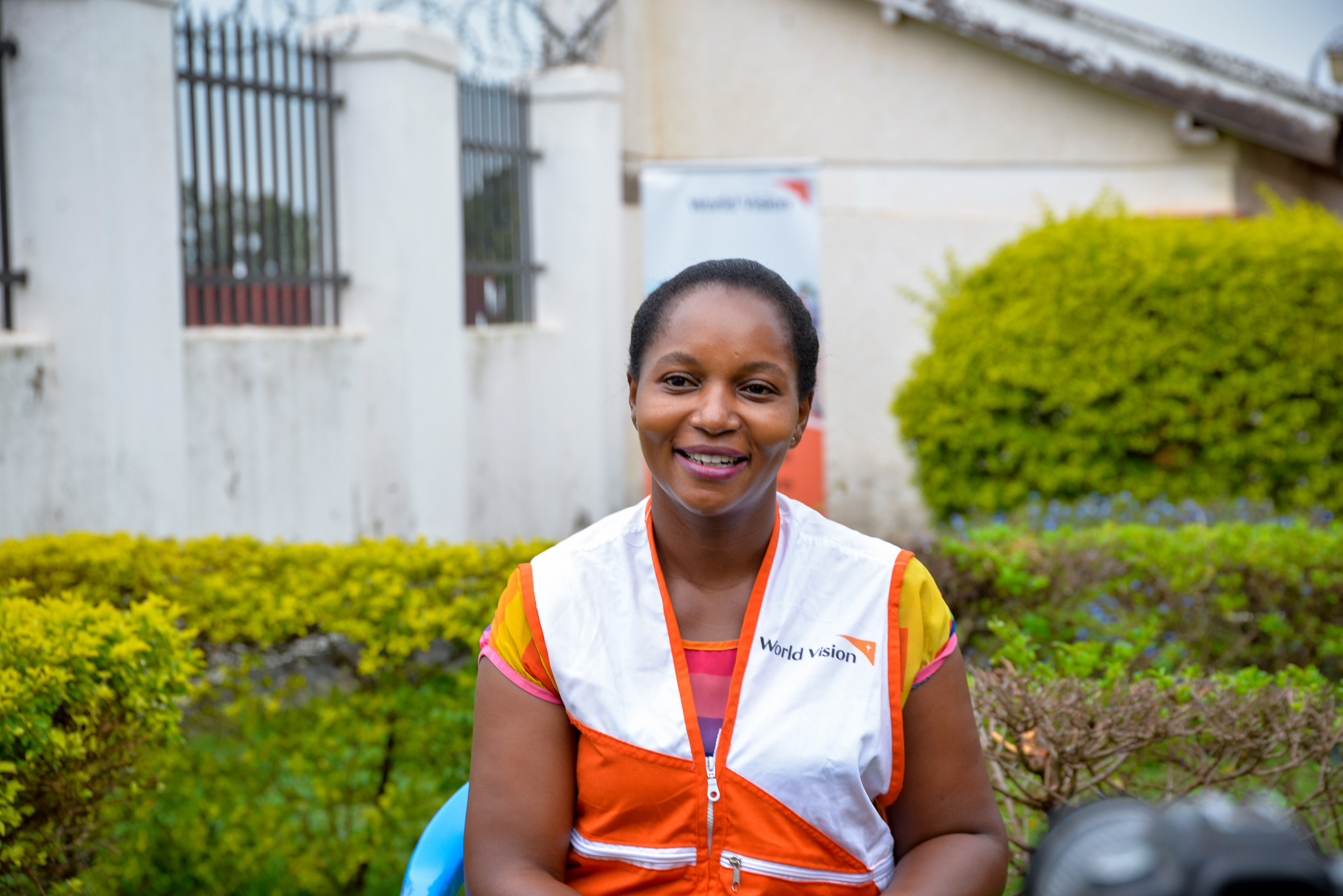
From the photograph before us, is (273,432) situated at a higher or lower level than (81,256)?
lower

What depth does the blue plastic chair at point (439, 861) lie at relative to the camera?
216cm

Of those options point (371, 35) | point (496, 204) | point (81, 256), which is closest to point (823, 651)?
point (81, 256)

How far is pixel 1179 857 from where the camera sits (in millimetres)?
743

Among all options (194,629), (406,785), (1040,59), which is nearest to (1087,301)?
(1040,59)

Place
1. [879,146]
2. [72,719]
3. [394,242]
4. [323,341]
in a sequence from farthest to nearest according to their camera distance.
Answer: [879,146] < [394,242] < [323,341] < [72,719]

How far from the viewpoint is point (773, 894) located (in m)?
1.90

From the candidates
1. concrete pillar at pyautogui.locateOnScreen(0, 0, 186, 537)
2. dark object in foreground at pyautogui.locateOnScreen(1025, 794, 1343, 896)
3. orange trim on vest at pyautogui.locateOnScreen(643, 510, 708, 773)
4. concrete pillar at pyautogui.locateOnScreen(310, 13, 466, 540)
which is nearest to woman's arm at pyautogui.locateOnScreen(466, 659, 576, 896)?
orange trim on vest at pyautogui.locateOnScreen(643, 510, 708, 773)

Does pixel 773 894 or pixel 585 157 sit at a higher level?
pixel 585 157

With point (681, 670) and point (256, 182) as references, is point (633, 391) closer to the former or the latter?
point (681, 670)

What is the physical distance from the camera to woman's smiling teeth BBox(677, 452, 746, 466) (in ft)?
6.58

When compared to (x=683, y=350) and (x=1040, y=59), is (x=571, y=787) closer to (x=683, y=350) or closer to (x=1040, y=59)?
(x=683, y=350)

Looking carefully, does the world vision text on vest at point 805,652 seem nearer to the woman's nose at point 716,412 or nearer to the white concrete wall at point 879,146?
the woman's nose at point 716,412

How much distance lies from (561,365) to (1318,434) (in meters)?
5.12

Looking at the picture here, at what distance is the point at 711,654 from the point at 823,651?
18 centimetres
